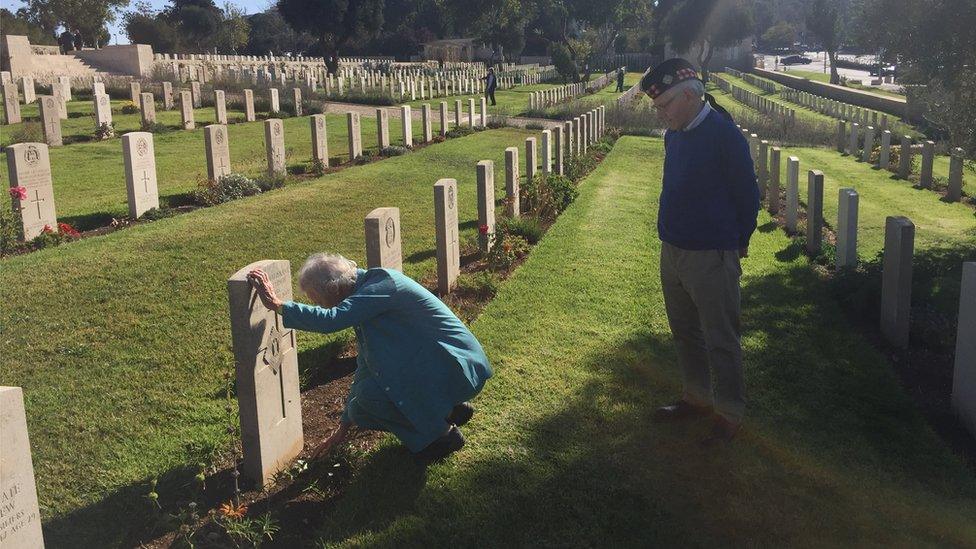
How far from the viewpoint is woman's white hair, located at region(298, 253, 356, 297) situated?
4.23 m

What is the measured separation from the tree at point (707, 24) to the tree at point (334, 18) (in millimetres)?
25455

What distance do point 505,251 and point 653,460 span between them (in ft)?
15.4

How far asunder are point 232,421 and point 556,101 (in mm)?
31982

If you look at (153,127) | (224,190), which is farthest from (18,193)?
(153,127)

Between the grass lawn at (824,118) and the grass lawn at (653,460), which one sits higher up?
the grass lawn at (824,118)

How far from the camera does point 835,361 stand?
635 cm

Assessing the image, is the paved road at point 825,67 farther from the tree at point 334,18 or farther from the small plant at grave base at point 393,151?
the small plant at grave base at point 393,151

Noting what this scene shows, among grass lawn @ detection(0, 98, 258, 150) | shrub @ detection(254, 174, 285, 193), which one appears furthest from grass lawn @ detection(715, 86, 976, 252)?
grass lawn @ detection(0, 98, 258, 150)

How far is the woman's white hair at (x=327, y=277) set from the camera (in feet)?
13.9

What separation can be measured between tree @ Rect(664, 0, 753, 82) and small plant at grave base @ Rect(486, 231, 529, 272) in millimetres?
60695

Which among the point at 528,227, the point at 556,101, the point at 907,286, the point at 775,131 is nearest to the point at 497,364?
the point at 907,286

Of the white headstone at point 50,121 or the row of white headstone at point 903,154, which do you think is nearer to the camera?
the row of white headstone at point 903,154

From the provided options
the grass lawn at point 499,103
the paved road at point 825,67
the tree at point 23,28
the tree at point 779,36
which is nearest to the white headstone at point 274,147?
the grass lawn at point 499,103

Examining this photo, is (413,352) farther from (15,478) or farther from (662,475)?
(15,478)
